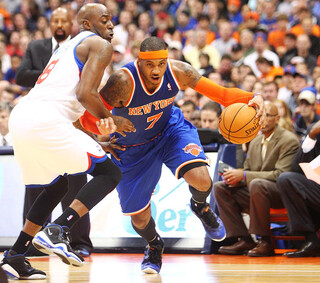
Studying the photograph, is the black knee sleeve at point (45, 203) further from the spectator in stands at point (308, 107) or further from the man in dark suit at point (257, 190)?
the spectator in stands at point (308, 107)

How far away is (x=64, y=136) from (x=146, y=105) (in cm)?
117

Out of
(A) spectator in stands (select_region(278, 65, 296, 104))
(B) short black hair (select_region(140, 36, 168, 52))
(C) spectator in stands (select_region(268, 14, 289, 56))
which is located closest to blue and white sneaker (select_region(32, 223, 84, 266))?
(B) short black hair (select_region(140, 36, 168, 52))

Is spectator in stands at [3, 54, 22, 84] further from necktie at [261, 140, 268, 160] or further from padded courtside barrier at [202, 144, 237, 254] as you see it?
necktie at [261, 140, 268, 160]

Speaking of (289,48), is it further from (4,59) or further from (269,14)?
(4,59)

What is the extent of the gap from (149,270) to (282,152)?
2667mm

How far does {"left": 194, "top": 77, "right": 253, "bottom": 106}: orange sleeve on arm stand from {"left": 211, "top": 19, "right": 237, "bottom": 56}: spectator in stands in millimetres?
7253

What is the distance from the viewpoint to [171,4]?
15344mm

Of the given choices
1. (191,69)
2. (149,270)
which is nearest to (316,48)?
(191,69)

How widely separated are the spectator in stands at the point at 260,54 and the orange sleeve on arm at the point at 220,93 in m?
6.06

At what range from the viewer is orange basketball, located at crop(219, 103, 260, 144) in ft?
17.1

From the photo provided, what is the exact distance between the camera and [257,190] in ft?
23.1

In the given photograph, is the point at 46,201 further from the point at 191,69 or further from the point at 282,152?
the point at 282,152

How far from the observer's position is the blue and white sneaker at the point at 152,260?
5500mm

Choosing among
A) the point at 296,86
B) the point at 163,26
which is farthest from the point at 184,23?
the point at 296,86
